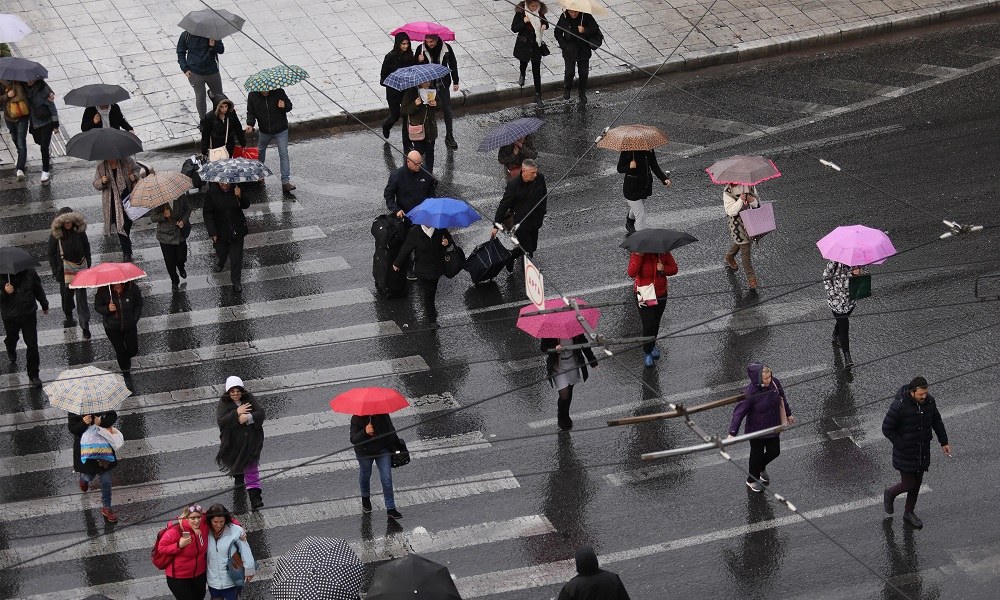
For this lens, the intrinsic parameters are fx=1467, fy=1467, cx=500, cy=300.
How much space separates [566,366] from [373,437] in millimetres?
2187

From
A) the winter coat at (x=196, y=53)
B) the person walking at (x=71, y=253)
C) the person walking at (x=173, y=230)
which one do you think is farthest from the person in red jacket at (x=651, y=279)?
the winter coat at (x=196, y=53)

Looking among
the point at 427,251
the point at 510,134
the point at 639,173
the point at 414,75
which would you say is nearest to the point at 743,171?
the point at 639,173

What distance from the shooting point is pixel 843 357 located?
15.0 metres

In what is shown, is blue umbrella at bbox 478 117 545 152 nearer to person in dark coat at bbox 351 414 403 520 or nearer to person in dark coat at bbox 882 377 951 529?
person in dark coat at bbox 351 414 403 520

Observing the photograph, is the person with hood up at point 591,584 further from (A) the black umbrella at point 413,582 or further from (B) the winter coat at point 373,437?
(B) the winter coat at point 373,437

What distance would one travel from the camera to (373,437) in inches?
489

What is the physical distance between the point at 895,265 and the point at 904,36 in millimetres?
8459

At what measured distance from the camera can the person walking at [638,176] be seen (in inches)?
671

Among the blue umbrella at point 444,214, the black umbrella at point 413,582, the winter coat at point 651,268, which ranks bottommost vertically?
the winter coat at point 651,268

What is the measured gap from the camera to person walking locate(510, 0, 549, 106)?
21391 millimetres

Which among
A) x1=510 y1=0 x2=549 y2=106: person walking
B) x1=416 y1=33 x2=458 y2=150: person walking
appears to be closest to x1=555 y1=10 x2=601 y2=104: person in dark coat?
x1=510 y1=0 x2=549 y2=106: person walking

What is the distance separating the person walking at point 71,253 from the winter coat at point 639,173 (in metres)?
6.11

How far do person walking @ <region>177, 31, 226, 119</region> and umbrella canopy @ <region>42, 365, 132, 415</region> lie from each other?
346 inches

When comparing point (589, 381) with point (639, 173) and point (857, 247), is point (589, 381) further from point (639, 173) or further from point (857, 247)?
point (639, 173)
